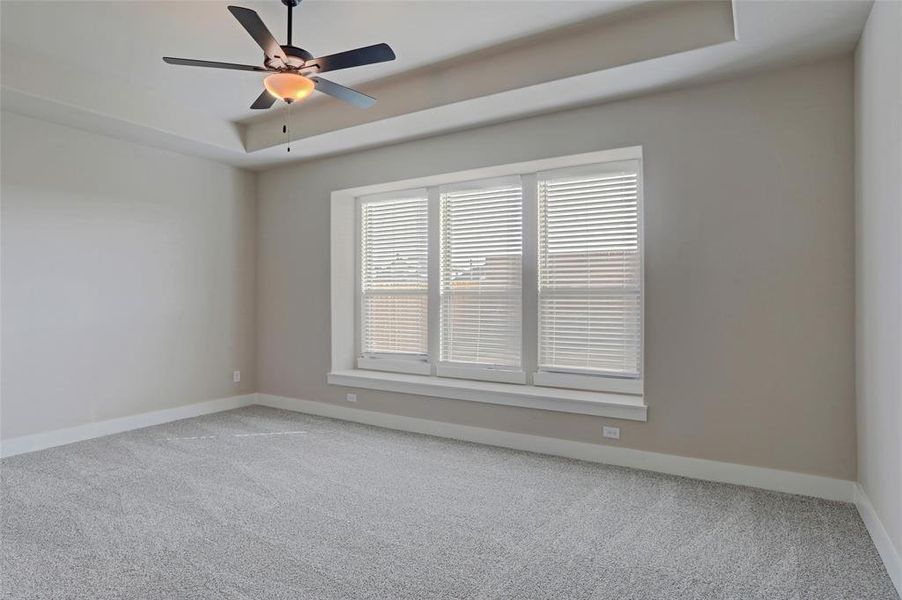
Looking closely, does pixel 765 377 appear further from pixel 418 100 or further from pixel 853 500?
pixel 418 100

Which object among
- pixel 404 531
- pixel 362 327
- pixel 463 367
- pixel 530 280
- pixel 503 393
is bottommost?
pixel 404 531

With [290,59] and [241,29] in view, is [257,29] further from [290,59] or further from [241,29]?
[241,29]

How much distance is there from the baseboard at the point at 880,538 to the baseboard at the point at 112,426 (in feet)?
17.8

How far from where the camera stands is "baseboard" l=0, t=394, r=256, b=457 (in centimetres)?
412

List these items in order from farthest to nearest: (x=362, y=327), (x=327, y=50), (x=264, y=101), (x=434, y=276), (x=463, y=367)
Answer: (x=362, y=327) < (x=434, y=276) < (x=463, y=367) < (x=327, y=50) < (x=264, y=101)

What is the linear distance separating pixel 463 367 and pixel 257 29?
10.6 feet

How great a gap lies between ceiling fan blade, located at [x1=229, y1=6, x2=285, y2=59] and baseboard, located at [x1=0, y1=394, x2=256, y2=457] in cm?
364

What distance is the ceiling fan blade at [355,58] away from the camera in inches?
107

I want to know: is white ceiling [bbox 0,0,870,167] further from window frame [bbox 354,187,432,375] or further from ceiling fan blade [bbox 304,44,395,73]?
window frame [bbox 354,187,432,375]

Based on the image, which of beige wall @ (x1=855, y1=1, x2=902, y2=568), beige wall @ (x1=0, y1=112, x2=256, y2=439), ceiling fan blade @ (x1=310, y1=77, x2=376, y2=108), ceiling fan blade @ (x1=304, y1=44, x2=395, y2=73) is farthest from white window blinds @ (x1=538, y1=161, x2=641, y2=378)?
beige wall @ (x1=0, y1=112, x2=256, y2=439)

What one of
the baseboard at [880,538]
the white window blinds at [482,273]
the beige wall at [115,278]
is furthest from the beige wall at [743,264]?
the beige wall at [115,278]

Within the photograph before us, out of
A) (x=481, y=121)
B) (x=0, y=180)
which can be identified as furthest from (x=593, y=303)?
(x=0, y=180)

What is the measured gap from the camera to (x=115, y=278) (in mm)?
4742

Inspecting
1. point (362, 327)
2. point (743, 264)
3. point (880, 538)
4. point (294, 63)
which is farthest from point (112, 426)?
point (880, 538)
